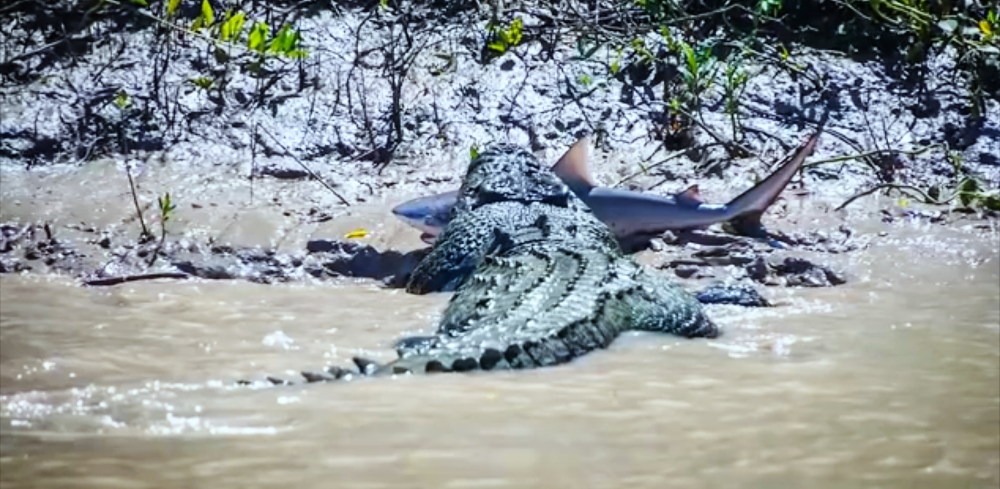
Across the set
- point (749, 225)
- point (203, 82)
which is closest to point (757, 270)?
point (749, 225)

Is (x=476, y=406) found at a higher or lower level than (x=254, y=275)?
lower

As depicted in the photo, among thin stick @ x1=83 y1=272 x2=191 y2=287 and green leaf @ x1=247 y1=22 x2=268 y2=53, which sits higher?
green leaf @ x1=247 y1=22 x2=268 y2=53

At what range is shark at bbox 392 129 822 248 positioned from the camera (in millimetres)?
6273

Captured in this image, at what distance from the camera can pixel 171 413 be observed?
2.98 metres

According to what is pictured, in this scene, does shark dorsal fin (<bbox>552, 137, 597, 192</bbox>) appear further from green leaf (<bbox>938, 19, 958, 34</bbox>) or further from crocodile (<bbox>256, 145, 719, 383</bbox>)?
green leaf (<bbox>938, 19, 958, 34</bbox>)

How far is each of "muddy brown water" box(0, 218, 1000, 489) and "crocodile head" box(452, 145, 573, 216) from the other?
104 centimetres

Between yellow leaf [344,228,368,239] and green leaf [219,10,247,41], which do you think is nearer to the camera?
green leaf [219,10,247,41]

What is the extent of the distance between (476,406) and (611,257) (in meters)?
2.14

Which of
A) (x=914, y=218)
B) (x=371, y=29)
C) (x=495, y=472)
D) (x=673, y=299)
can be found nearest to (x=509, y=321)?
(x=673, y=299)

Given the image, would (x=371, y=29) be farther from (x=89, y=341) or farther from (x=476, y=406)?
(x=476, y=406)

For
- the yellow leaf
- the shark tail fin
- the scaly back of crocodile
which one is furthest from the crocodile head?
the shark tail fin

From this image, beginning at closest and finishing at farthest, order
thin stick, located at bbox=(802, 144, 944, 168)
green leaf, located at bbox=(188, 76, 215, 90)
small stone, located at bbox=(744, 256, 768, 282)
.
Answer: small stone, located at bbox=(744, 256, 768, 282) < thin stick, located at bbox=(802, 144, 944, 168) < green leaf, located at bbox=(188, 76, 215, 90)

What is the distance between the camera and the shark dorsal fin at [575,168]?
6.48m

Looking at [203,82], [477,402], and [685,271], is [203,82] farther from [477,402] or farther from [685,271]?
[477,402]
